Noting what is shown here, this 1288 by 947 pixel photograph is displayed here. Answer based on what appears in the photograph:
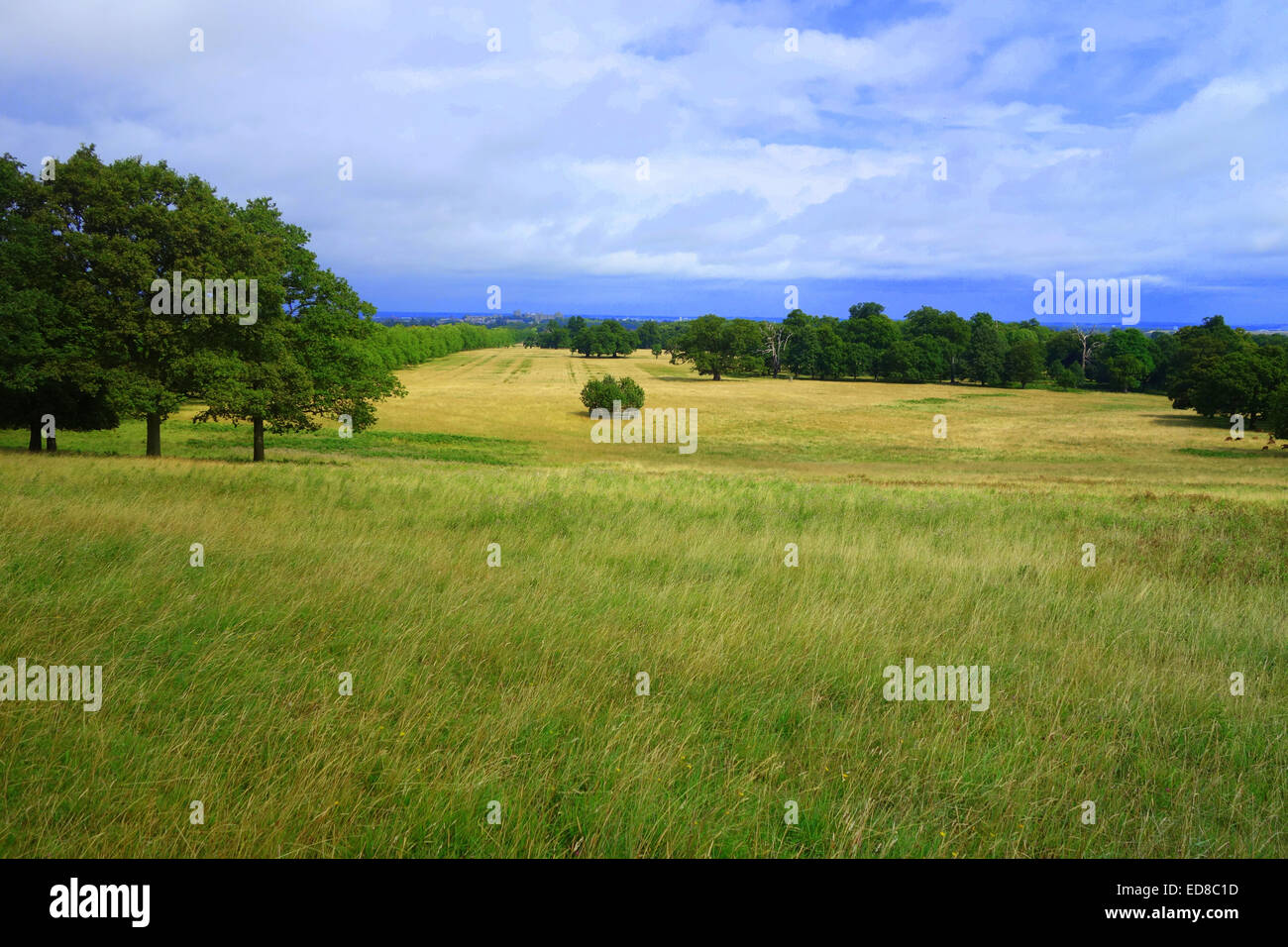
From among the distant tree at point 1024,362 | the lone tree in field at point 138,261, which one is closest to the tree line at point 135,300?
the lone tree in field at point 138,261

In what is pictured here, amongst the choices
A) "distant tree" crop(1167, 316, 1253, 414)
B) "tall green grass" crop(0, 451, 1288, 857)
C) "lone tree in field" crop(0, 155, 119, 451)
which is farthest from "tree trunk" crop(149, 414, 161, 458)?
"distant tree" crop(1167, 316, 1253, 414)

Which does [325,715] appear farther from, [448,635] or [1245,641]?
[1245,641]

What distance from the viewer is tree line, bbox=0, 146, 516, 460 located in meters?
23.9

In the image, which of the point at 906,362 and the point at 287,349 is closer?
the point at 287,349

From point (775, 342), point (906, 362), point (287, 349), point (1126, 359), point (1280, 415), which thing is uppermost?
point (775, 342)

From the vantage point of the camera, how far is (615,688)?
5000 mm

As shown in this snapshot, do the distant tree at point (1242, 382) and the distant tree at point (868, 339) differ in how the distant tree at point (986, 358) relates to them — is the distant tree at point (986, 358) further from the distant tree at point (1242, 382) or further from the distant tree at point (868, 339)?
the distant tree at point (1242, 382)

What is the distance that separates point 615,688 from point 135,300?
2808 cm

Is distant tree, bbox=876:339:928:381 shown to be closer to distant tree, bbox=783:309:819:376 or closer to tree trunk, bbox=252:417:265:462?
distant tree, bbox=783:309:819:376

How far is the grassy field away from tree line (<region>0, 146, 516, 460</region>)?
16037mm

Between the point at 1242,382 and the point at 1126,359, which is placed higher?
the point at 1126,359

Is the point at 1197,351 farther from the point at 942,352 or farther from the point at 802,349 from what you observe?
the point at 802,349

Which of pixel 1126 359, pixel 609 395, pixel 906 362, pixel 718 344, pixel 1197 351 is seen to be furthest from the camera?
pixel 718 344

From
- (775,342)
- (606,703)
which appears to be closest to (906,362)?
(775,342)
